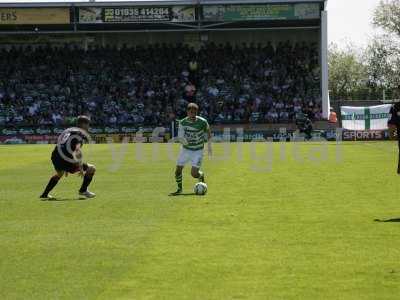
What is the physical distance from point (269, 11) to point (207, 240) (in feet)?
160

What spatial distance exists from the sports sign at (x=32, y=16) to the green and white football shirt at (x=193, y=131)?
44108 mm

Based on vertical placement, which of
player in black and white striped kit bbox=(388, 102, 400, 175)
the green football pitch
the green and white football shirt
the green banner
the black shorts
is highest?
the green banner

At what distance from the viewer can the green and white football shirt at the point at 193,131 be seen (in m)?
17.3

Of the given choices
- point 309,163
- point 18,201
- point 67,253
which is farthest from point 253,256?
point 309,163

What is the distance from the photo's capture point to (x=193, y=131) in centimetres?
1736

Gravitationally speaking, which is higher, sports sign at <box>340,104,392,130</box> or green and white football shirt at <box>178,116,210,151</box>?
green and white football shirt at <box>178,116,210,151</box>

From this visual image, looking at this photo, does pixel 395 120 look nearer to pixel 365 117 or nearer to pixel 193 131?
pixel 193 131

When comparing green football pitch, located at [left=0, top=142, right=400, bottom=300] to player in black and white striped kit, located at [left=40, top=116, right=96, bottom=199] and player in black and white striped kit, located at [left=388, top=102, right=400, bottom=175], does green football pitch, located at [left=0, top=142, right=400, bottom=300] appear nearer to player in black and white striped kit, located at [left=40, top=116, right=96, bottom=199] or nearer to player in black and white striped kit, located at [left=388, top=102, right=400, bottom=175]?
player in black and white striped kit, located at [left=40, top=116, right=96, bottom=199]

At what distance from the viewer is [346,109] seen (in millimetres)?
51250

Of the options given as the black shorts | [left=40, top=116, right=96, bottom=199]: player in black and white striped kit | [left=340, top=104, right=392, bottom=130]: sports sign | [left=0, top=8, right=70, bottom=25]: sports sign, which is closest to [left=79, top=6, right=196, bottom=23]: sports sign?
[left=0, top=8, right=70, bottom=25]: sports sign

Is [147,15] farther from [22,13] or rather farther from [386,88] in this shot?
[386,88]

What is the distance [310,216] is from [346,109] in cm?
3963

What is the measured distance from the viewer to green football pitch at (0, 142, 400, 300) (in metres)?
7.68

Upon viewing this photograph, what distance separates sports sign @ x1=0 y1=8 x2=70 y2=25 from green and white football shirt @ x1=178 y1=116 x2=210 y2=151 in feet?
145
